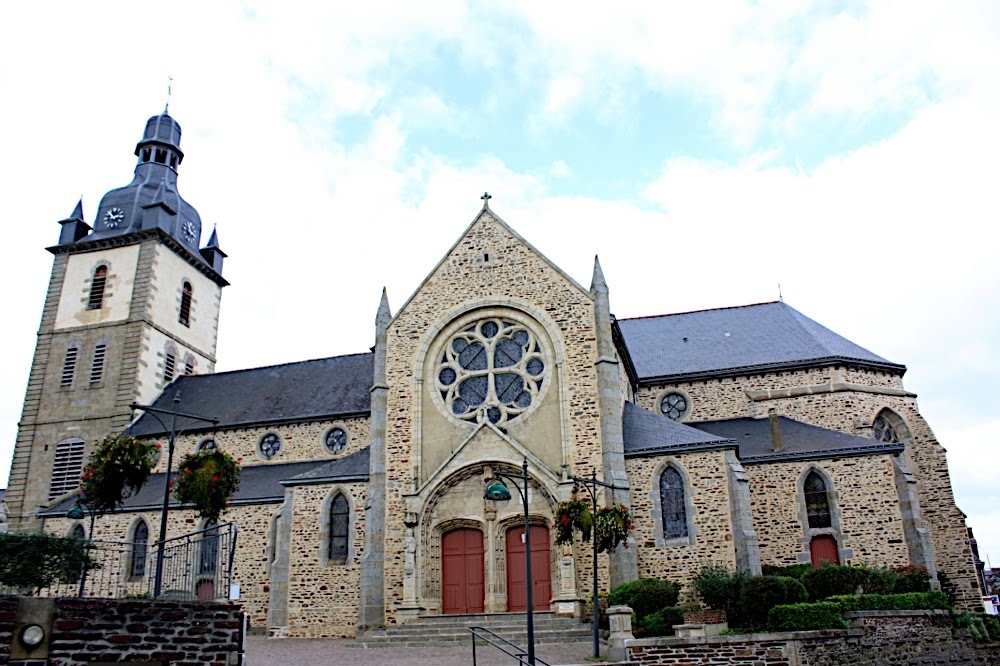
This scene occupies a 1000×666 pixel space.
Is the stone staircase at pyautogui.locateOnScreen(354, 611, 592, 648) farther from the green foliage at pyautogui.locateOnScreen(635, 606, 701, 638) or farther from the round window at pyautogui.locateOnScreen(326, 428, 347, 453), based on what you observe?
the round window at pyautogui.locateOnScreen(326, 428, 347, 453)

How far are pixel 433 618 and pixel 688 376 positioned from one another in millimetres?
12879

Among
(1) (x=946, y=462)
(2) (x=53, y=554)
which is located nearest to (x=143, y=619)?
(2) (x=53, y=554)

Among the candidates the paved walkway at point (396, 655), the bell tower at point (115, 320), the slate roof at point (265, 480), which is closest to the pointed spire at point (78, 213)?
the bell tower at point (115, 320)

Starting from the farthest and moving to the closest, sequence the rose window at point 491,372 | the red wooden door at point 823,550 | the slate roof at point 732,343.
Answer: the slate roof at point 732,343 < the rose window at point 491,372 < the red wooden door at point 823,550

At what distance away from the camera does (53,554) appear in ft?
40.4

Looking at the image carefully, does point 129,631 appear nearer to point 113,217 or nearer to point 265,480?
point 265,480

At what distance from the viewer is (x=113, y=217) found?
39250mm

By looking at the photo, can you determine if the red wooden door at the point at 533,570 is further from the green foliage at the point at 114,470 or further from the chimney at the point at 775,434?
the green foliage at the point at 114,470

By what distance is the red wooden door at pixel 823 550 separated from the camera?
2322 cm

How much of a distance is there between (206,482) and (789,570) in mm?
14421

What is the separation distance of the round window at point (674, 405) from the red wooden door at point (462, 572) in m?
9.88

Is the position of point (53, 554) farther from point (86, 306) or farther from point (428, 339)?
point (86, 306)

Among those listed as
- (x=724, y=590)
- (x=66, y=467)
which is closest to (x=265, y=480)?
(x=66, y=467)

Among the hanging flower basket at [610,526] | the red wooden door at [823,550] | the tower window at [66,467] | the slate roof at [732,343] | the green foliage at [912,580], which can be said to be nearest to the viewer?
the hanging flower basket at [610,526]
